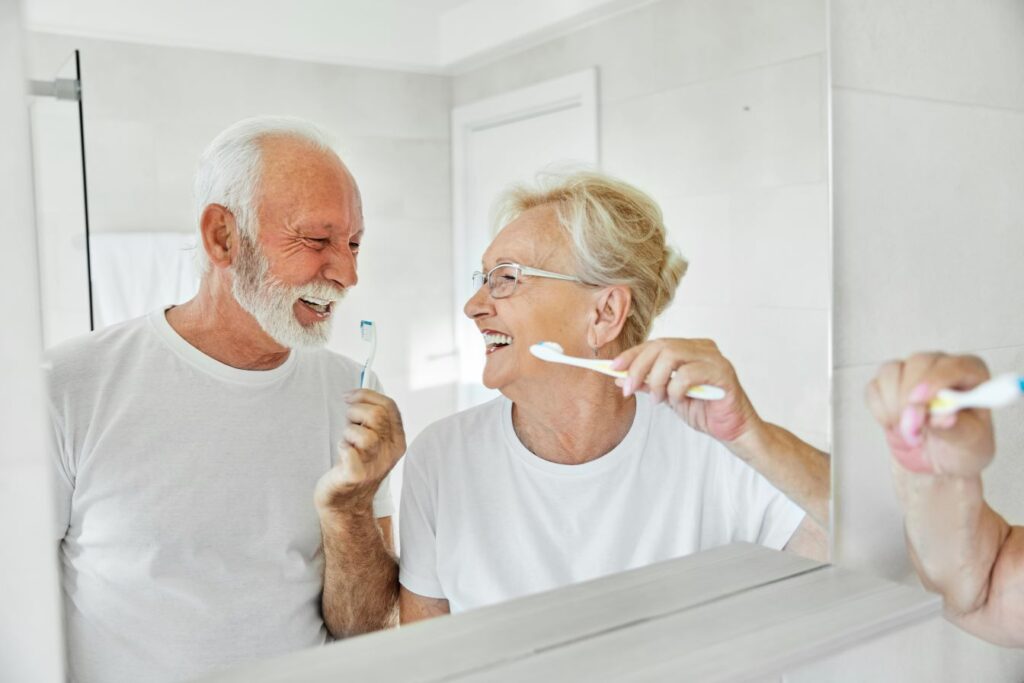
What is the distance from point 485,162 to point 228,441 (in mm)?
326

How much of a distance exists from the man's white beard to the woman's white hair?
0.69 feet

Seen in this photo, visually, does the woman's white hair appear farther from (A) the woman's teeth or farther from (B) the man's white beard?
(B) the man's white beard

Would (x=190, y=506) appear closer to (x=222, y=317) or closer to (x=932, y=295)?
(x=222, y=317)

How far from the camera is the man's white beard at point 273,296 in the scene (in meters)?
0.68

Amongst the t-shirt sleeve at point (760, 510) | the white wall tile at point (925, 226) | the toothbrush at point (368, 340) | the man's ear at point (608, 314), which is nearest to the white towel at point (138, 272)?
the toothbrush at point (368, 340)

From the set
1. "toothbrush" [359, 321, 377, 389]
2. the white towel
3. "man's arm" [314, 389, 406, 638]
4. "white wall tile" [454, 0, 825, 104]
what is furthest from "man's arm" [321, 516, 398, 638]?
"white wall tile" [454, 0, 825, 104]

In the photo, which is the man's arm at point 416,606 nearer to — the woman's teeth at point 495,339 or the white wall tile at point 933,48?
the woman's teeth at point 495,339

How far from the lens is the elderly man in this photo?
0.64 metres

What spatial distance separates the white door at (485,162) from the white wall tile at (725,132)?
8cm

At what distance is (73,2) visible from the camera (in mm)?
640

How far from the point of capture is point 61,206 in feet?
2.00

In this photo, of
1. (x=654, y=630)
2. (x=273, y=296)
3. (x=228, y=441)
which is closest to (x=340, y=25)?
(x=273, y=296)

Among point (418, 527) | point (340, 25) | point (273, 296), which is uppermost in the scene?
point (340, 25)

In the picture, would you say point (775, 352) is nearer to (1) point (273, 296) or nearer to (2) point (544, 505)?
(2) point (544, 505)
